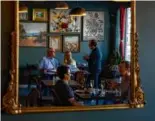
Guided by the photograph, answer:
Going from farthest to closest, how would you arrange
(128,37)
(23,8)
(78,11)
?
1. (128,37)
2. (78,11)
3. (23,8)

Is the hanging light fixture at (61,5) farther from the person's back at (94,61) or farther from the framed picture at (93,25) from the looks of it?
A: the person's back at (94,61)

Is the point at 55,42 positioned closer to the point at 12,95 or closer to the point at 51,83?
the point at 51,83

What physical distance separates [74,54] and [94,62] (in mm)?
179

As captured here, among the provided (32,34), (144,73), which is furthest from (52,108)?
(144,73)

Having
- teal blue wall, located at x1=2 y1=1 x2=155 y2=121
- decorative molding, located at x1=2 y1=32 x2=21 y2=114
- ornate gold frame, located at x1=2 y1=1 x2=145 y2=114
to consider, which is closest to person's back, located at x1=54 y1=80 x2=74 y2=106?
ornate gold frame, located at x1=2 y1=1 x2=145 y2=114

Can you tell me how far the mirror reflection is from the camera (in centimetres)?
287

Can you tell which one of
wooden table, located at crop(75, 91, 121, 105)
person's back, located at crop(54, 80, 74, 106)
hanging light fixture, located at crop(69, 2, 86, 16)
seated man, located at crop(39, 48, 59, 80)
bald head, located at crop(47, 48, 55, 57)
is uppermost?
hanging light fixture, located at crop(69, 2, 86, 16)

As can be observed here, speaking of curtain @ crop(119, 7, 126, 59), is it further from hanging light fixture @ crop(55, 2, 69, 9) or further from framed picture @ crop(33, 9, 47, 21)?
framed picture @ crop(33, 9, 47, 21)

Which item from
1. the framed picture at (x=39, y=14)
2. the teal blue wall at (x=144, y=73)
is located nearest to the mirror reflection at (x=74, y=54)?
the framed picture at (x=39, y=14)

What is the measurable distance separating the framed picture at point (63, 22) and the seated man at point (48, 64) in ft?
0.60

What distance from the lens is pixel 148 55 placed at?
3.17 meters

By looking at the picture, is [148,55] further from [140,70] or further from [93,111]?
[93,111]

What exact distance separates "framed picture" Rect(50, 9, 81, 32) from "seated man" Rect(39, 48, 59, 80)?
182 mm

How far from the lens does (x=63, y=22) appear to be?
2.92 meters
